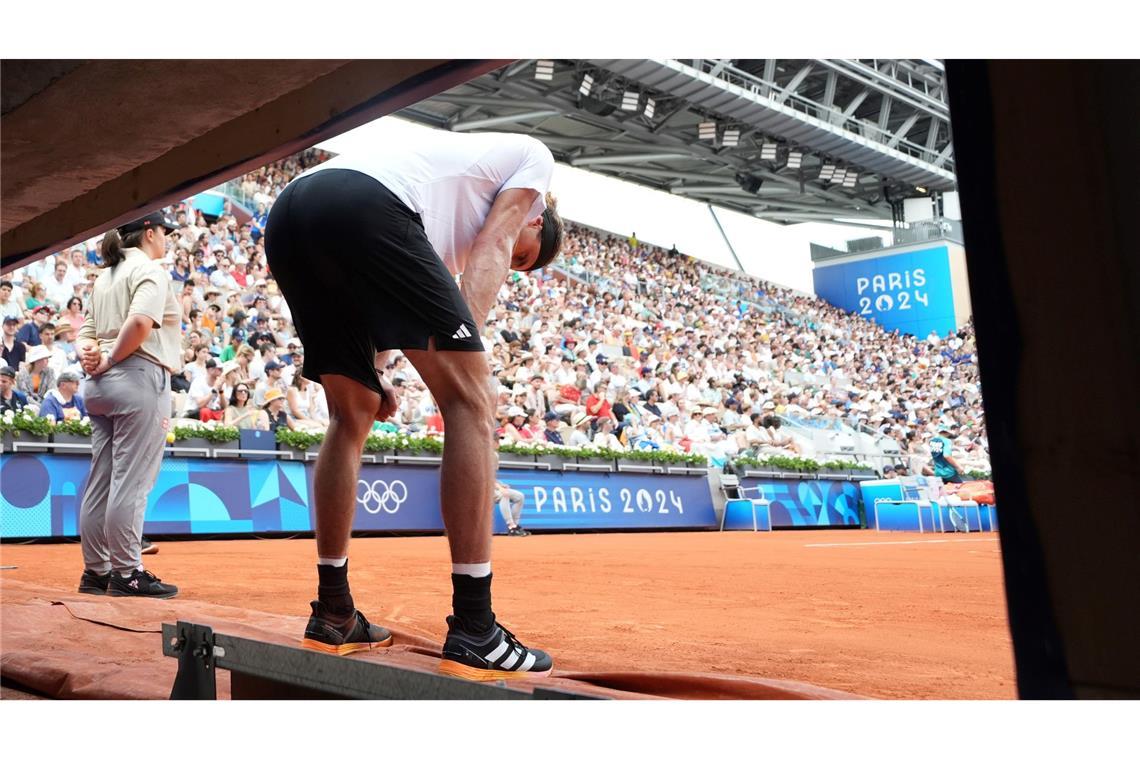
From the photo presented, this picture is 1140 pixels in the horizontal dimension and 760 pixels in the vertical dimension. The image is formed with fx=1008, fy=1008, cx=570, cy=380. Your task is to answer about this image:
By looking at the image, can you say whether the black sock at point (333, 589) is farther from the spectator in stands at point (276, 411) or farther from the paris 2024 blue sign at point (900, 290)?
the paris 2024 blue sign at point (900, 290)

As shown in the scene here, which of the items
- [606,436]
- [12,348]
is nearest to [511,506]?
[606,436]

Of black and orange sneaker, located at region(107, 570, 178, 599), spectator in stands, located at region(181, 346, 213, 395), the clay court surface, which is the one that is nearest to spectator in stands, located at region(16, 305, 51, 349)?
spectator in stands, located at region(181, 346, 213, 395)

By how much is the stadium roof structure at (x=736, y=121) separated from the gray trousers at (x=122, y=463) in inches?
678

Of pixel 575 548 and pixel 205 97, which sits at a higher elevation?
pixel 205 97

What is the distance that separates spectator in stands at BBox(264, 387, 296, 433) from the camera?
10859mm

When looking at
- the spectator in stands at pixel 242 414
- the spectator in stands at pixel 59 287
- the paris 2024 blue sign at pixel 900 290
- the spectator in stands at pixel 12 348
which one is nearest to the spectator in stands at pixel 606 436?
the spectator in stands at pixel 242 414

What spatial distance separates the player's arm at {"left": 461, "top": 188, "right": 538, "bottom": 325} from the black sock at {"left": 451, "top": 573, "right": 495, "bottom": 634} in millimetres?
634

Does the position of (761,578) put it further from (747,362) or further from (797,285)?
(797,285)

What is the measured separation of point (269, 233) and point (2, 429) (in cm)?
740

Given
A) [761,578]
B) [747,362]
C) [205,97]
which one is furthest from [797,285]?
[205,97]

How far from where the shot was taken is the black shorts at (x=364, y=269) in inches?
89.5

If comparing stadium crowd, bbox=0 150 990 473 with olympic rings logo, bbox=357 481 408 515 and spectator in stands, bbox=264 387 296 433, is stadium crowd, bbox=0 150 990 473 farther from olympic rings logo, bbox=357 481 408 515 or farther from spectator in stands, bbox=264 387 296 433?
olympic rings logo, bbox=357 481 408 515

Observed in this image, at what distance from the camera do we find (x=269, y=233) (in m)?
2.51

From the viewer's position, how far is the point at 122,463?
14.7 ft
